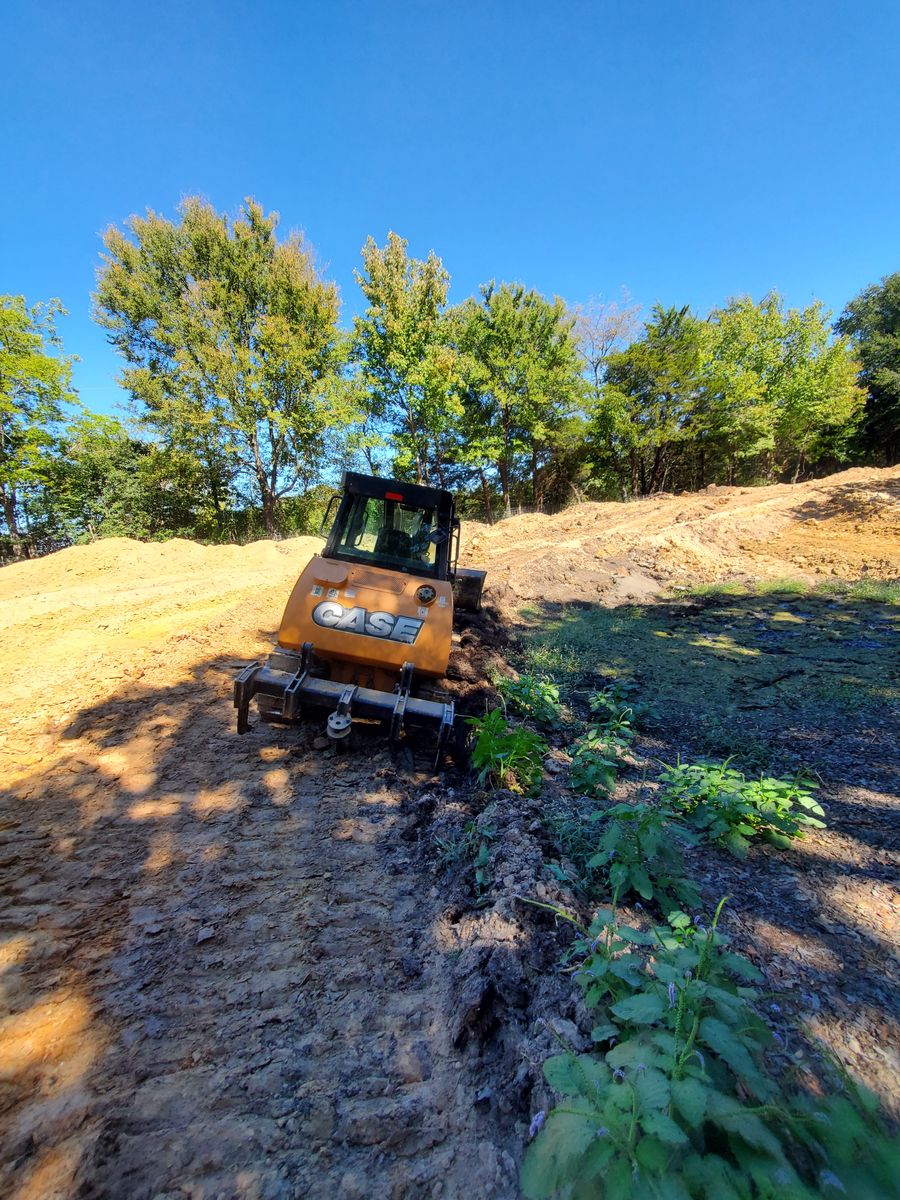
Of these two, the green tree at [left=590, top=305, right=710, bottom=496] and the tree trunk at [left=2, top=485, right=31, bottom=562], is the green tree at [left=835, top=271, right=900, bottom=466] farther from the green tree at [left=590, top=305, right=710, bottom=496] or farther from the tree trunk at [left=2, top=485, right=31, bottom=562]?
the tree trunk at [left=2, top=485, right=31, bottom=562]

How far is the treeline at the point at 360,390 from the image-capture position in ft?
69.4

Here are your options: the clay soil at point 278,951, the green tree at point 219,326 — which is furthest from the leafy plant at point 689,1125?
the green tree at point 219,326

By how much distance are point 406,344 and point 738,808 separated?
25349 millimetres

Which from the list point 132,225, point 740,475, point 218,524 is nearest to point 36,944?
point 218,524

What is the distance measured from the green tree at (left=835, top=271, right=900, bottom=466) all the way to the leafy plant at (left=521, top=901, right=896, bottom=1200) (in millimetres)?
38886

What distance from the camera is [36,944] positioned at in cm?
252

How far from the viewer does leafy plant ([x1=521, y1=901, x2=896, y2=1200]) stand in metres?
1.21

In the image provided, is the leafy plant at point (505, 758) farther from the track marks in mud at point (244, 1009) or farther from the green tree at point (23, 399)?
the green tree at point (23, 399)

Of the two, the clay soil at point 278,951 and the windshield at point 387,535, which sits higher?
the windshield at point 387,535

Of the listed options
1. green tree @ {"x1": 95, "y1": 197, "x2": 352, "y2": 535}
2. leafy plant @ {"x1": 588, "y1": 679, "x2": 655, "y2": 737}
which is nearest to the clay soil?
leafy plant @ {"x1": 588, "y1": 679, "x2": 655, "y2": 737}

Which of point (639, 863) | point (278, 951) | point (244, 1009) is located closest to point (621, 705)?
point (639, 863)

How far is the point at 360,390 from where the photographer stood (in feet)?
79.6

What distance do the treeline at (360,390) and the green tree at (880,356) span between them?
0.18m

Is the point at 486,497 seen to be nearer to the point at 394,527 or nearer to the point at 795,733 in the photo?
the point at 394,527
